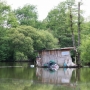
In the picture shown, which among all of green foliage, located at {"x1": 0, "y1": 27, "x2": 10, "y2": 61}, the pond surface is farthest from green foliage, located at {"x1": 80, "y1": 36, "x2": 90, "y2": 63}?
green foliage, located at {"x1": 0, "y1": 27, "x2": 10, "y2": 61}

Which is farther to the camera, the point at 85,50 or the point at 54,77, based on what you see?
the point at 85,50

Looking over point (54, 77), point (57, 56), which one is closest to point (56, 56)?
point (57, 56)

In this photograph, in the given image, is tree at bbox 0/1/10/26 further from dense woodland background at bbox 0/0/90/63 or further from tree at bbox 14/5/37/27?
tree at bbox 14/5/37/27

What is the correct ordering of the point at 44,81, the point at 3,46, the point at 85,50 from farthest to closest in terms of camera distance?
the point at 3,46, the point at 85,50, the point at 44,81

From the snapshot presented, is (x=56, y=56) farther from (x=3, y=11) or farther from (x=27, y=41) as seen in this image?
(x=3, y=11)

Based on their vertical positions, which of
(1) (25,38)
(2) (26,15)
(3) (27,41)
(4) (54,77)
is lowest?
(4) (54,77)

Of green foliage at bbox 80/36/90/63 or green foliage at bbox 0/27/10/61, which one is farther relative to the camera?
green foliage at bbox 0/27/10/61

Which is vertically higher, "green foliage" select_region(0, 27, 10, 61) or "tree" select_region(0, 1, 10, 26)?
"tree" select_region(0, 1, 10, 26)

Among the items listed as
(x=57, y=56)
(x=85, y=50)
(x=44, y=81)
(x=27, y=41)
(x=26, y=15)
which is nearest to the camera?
(x=44, y=81)

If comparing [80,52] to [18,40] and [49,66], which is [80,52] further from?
[18,40]

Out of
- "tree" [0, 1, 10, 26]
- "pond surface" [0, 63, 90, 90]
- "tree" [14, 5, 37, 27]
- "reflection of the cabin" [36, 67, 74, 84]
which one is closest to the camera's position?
"pond surface" [0, 63, 90, 90]

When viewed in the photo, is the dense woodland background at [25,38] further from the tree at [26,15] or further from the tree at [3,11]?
the tree at [26,15]

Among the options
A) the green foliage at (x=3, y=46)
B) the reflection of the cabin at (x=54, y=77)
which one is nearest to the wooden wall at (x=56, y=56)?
the reflection of the cabin at (x=54, y=77)

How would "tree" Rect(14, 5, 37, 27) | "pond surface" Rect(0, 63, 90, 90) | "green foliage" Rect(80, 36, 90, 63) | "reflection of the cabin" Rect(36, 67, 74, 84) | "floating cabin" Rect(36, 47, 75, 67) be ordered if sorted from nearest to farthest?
1. "pond surface" Rect(0, 63, 90, 90)
2. "reflection of the cabin" Rect(36, 67, 74, 84)
3. "floating cabin" Rect(36, 47, 75, 67)
4. "green foliage" Rect(80, 36, 90, 63)
5. "tree" Rect(14, 5, 37, 27)
